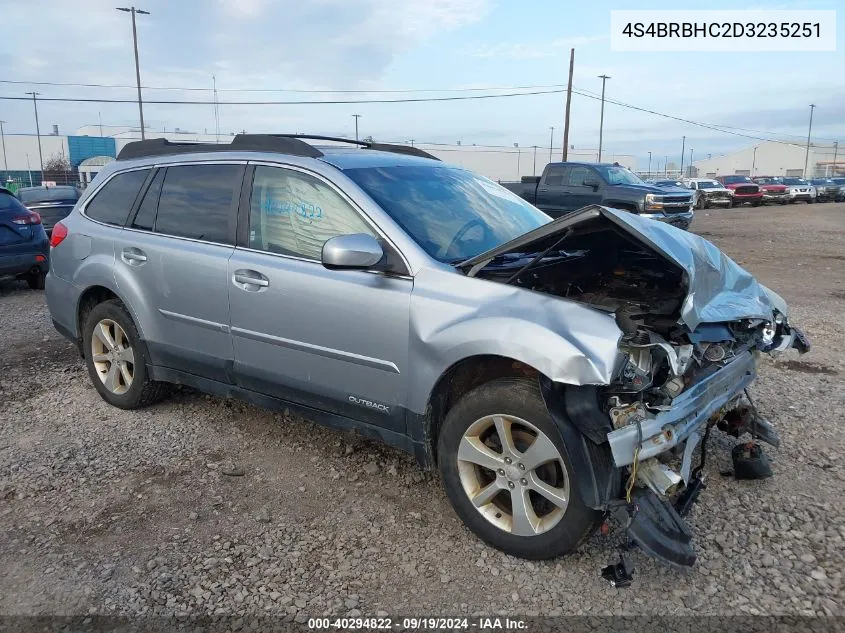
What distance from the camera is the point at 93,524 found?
Answer: 3.37 meters

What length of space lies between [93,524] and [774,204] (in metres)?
39.9

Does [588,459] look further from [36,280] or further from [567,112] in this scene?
[567,112]

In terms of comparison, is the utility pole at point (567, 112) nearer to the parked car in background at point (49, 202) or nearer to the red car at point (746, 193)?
the red car at point (746, 193)

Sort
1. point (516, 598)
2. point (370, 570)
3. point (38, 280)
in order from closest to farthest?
point (516, 598)
point (370, 570)
point (38, 280)

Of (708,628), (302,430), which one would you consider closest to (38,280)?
(302,430)

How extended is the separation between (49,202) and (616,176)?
495 inches

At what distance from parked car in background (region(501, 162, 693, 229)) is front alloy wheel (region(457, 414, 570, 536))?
13.4 meters

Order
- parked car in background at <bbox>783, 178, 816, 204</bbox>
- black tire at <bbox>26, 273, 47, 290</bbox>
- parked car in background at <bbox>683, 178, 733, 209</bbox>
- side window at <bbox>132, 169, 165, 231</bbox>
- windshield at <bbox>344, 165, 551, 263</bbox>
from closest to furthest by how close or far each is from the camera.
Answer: windshield at <bbox>344, 165, 551, 263</bbox>, side window at <bbox>132, 169, 165, 231</bbox>, black tire at <bbox>26, 273, 47, 290</bbox>, parked car in background at <bbox>683, 178, 733, 209</bbox>, parked car in background at <bbox>783, 178, 816, 204</bbox>

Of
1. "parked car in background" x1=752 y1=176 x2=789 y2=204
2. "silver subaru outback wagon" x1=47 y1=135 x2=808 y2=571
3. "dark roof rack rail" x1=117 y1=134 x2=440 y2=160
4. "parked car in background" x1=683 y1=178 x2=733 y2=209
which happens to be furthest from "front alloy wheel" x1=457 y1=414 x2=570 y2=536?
"parked car in background" x1=752 y1=176 x2=789 y2=204

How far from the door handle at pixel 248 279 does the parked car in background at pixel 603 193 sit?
12872 mm

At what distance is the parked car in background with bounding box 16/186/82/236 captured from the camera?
12.7m

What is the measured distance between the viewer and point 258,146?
407 cm

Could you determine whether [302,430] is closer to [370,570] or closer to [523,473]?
[370,570]

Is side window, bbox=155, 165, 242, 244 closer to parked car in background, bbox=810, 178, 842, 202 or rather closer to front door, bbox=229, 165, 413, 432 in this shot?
front door, bbox=229, 165, 413, 432
